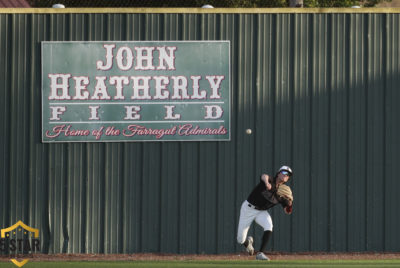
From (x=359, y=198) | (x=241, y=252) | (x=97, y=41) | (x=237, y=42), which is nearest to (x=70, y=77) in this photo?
(x=97, y=41)

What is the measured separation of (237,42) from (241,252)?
406cm

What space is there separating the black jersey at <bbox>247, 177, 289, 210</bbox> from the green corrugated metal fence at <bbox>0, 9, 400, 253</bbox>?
1.16 metres

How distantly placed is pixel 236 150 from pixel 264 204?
5.43 feet

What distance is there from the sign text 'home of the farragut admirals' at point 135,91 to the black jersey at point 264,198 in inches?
67.5

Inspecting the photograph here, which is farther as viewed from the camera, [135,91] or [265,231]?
[135,91]

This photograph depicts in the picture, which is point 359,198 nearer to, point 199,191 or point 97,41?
point 199,191

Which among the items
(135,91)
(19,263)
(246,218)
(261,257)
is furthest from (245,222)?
(19,263)

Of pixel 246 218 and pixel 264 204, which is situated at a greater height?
pixel 264 204

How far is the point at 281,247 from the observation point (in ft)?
66.0

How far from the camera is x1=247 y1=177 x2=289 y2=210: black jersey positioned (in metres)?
18.8

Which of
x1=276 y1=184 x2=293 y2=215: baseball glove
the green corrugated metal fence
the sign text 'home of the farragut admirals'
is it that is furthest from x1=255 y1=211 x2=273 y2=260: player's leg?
the sign text 'home of the farragut admirals'

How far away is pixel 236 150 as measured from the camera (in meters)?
20.2

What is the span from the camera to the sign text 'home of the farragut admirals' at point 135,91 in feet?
65.9

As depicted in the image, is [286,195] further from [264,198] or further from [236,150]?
[236,150]
